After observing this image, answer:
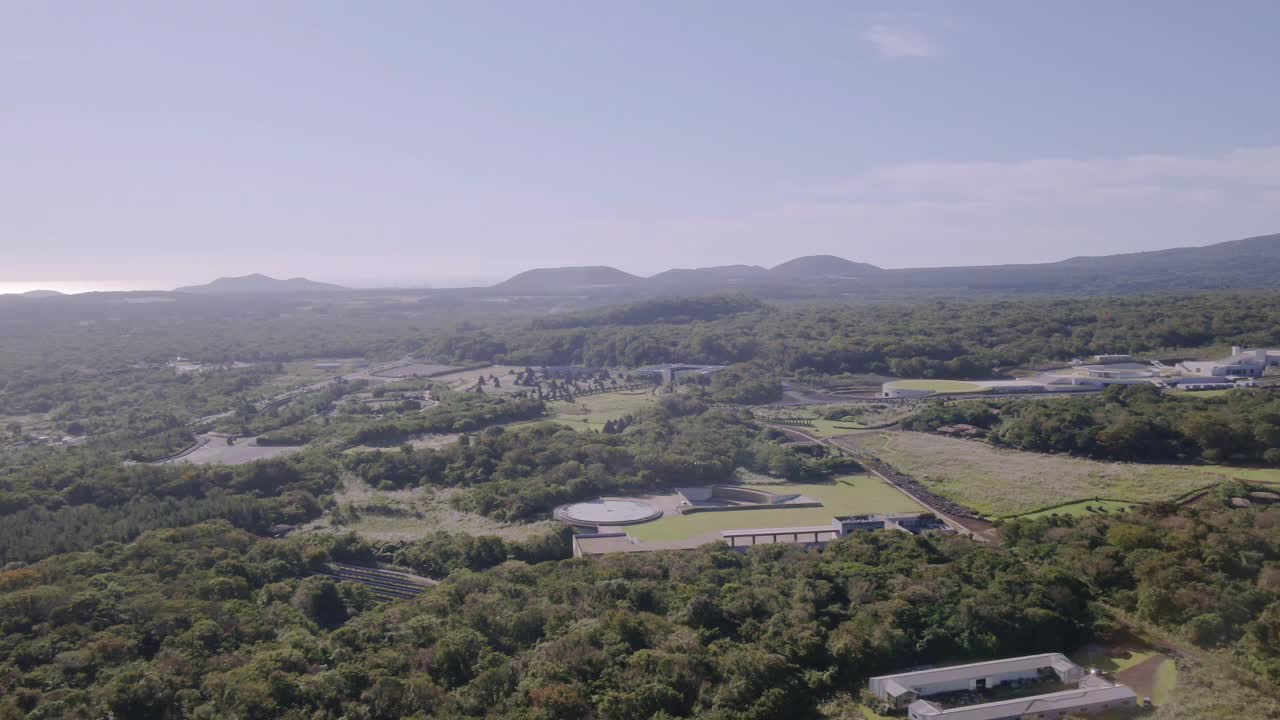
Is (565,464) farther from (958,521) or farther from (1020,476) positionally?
(1020,476)

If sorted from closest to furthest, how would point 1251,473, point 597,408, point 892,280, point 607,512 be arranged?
point 607,512 < point 1251,473 < point 597,408 < point 892,280

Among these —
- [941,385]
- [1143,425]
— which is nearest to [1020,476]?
[1143,425]

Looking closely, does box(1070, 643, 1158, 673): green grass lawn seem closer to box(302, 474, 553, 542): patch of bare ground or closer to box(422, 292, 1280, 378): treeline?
box(302, 474, 553, 542): patch of bare ground

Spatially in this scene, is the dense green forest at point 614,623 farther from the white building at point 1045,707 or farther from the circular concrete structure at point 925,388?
the circular concrete structure at point 925,388

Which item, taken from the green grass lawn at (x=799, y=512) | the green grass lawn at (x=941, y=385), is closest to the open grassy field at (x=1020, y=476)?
the green grass lawn at (x=799, y=512)

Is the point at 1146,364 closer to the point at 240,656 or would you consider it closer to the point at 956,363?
the point at 956,363
